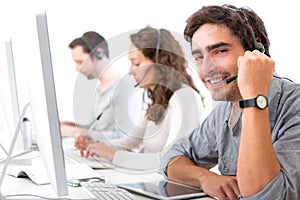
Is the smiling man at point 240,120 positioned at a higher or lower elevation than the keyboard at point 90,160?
higher

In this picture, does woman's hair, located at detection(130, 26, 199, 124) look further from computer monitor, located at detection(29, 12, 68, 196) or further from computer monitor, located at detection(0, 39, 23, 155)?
computer monitor, located at detection(29, 12, 68, 196)

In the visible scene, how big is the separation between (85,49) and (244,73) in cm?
199

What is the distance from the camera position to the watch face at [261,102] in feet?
3.77

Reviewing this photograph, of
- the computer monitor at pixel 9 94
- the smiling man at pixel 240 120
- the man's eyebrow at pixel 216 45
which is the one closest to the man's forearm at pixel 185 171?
the smiling man at pixel 240 120

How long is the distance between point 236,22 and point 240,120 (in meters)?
0.29

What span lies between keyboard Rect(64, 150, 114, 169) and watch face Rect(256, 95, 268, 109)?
68cm

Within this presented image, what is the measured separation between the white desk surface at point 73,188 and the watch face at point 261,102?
0.27 metres

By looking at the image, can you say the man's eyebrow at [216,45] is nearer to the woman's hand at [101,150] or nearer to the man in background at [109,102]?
the man in background at [109,102]

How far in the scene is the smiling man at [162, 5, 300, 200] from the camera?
3.67 ft

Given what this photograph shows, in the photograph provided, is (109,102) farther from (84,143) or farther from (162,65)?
(162,65)

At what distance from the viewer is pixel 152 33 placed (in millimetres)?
1813

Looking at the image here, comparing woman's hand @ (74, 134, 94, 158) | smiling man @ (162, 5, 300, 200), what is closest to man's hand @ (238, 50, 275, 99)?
smiling man @ (162, 5, 300, 200)

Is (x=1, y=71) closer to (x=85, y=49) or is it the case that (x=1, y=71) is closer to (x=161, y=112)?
(x=161, y=112)

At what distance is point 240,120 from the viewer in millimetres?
1399
